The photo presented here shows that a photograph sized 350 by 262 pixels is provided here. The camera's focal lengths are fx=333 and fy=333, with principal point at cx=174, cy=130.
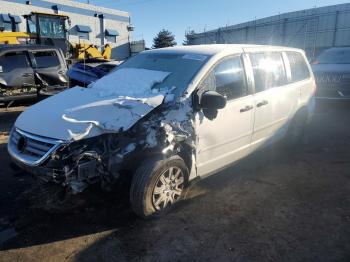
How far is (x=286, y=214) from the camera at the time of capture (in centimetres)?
367

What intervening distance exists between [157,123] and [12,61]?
7083 millimetres

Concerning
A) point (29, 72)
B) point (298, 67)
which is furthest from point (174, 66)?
point (29, 72)

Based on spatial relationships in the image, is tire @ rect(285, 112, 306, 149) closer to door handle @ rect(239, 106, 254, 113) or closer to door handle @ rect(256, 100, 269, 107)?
door handle @ rect(256, 100, 269, 107)

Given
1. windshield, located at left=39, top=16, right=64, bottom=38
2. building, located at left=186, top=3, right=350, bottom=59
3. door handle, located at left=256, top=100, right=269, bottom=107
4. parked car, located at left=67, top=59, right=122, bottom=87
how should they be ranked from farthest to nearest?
building, located at left=186, top=3, right=350, bottom=59 → windshield, located at left=39, top=16, right=64, bottom=38 → parked car, located at left=67, top=59, right=122, bottom=87 → door handle, located at left=256, top=100, right=269, bottom=107

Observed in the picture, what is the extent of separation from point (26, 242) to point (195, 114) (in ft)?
6.85

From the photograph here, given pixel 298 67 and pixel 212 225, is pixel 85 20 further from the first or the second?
pixel 212 225

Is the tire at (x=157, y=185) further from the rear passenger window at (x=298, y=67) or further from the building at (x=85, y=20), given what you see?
the building at (x=85, y=20)

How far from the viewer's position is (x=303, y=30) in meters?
22.6

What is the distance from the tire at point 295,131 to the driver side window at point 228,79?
1.71 m

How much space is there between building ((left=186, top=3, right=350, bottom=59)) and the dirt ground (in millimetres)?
16594

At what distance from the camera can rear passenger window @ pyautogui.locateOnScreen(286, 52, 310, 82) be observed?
17.2 feet

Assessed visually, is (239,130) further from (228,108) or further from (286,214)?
(286,214)

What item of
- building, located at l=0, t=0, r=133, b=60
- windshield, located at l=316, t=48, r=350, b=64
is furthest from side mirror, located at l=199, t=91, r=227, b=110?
building, located at l=0, t=0, r=133, b=60

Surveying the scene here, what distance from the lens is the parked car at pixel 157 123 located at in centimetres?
307
